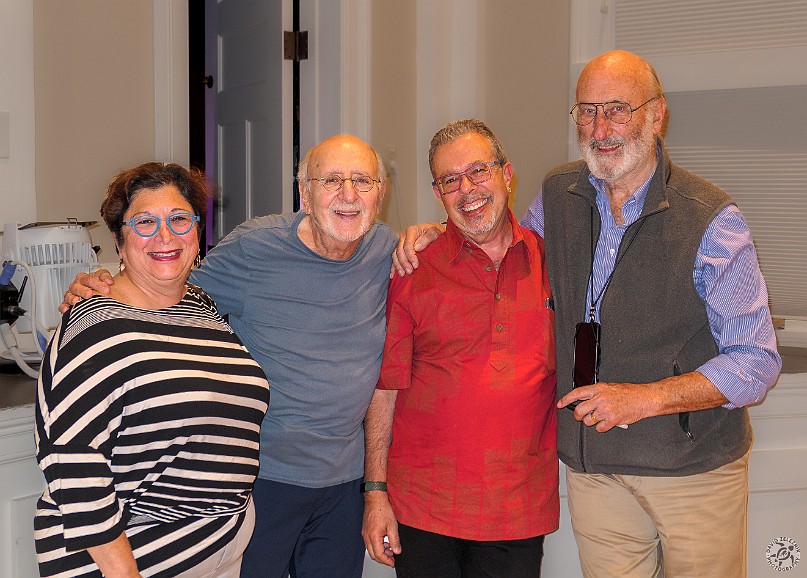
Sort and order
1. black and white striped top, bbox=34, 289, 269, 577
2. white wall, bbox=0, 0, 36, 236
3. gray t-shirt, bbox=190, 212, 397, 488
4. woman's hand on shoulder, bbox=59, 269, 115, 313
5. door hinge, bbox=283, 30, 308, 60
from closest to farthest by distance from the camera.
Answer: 1. black and white striped top, bbox=34, 289, 269, 577
2. woman's hand on shoulder, bbox=59, 269, 115, 313
3. gray t-shirt, bbox=190, 212, 397, 488
4. white wall, bbox=0, 0, 36, 236
5. door hinge, bbox=283, 30, 308, 60

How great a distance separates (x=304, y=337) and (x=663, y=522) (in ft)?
2.59

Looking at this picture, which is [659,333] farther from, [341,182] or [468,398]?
[341,182]

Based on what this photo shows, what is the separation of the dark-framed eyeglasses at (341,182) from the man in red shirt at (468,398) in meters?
0.15

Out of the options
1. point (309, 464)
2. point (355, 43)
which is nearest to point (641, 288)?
point (309, 464)

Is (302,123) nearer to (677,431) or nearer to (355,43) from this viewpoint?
(355,43)

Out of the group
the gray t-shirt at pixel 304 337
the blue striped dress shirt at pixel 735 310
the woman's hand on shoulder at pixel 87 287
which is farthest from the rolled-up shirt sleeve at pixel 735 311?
the woman's hand on shoulder at pixel 87 287

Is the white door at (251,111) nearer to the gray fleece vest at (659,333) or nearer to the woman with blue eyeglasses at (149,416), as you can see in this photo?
the woman with blue eyeglasses at (149,416)

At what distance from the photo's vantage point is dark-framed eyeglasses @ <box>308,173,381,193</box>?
180cm

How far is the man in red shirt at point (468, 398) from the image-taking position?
171cm

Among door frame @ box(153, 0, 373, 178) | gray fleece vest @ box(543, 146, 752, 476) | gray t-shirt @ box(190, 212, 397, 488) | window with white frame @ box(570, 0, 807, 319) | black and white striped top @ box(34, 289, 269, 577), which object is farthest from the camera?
door frame @ box(153, 0, 373, 178)

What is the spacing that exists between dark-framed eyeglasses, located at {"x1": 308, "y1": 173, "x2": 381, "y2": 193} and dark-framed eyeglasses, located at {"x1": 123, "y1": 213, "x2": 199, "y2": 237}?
35 centimetres

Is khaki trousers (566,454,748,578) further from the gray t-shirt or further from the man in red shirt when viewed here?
the gray t-shirt

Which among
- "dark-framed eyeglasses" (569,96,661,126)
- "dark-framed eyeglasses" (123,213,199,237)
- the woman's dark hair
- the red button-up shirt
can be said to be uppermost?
"dark-framed eyeglasses" (569,96,661,126)

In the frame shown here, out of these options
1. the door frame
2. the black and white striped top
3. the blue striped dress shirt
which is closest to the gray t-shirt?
the black and white striped top
